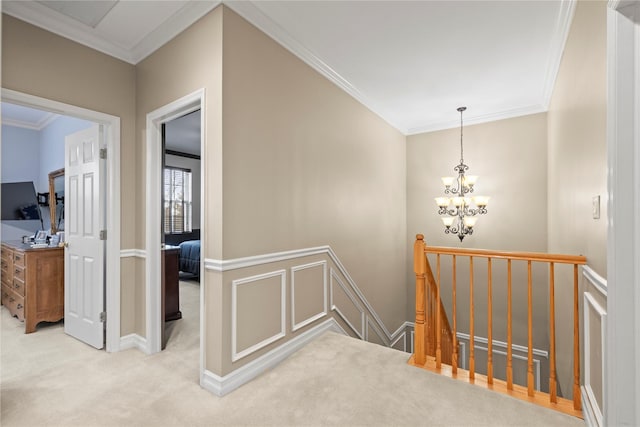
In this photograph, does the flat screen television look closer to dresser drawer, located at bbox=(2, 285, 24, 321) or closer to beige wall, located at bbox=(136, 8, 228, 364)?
dresser drawer, located at bbox=(2, 285, 24, 321)

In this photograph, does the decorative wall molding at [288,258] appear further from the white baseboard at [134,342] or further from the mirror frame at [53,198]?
A: the mirror frame at [53,198]

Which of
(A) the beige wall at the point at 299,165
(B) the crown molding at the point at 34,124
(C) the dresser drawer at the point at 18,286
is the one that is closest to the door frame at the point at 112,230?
→ (A) the beige wall at the point at 299,165

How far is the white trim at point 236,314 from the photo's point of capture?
2137 millimetres

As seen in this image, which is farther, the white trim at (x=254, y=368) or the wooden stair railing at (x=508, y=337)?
the white trim at (x=254, y=368)

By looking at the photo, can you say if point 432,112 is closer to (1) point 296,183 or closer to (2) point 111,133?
(1) point 296,183

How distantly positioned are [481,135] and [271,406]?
460cm

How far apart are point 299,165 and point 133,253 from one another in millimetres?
1750

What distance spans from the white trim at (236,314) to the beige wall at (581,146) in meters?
2.06

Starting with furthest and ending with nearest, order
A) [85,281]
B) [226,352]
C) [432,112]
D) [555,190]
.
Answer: [432,112] → [555,190] → [85,281] → [226,352]

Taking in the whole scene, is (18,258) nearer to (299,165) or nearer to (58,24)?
(58,24)

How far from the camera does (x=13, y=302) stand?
3447 millimetres

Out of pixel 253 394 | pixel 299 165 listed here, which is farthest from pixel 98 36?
pixel 253 394

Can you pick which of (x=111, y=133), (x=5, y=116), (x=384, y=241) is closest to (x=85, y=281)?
(x=111, y=133)

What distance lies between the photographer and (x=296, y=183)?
2750 mm
